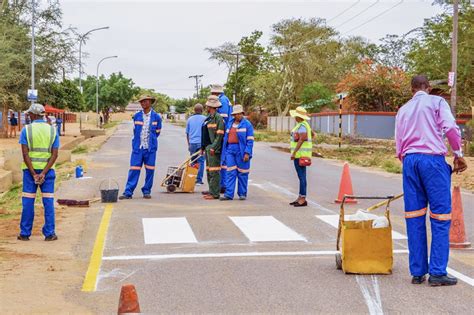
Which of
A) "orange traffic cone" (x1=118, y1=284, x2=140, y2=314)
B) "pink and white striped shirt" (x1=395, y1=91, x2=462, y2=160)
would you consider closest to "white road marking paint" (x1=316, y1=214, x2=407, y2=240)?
"pink and white striped shirt" (x1=395, y1=91, x2=462, y2=160)

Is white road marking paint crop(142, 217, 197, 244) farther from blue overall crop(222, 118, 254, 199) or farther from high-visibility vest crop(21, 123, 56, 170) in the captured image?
Answer: blue overall crop(222, 118, 254, 199)

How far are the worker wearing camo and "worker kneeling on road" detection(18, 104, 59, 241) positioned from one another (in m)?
4.63

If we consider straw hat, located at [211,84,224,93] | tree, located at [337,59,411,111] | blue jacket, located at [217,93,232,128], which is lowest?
blue jacket, located at [217,93,232,128]

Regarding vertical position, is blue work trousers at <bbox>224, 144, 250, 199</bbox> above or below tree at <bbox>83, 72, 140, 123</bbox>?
below

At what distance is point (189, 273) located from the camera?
738 centimetres

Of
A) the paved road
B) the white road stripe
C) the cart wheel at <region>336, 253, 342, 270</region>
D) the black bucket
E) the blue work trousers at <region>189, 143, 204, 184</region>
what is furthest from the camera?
the blue work trousers at <region>189, 143, 204, 184</region>

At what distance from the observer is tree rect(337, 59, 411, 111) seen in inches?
1923

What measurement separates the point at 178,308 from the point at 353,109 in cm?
4540

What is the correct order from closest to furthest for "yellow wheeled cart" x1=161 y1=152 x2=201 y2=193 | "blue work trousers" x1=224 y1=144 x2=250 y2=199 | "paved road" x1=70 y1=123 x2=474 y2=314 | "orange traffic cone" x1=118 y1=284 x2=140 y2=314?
"orange traffic cone" x1=118 y1=284 x2=140 y2=314
"paved road" x1=70 y1=123 x2=474 y2=314
"blue work trousers" x1=224 y1=144 x2=250 y2=199
"yellow wheeled cart" x1=161 y1=152 x2=201 y2=193

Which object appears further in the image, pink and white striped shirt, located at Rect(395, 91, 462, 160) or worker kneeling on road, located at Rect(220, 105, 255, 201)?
worker kneeling on road, located at Rect(220, 105, 255, 201)

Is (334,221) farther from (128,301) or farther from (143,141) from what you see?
(128,301)

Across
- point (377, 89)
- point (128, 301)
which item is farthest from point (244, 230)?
point (377, 89)

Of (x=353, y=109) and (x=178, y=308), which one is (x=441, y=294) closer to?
(x=178, y=308)

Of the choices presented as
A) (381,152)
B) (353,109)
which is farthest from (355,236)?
(353,109)
